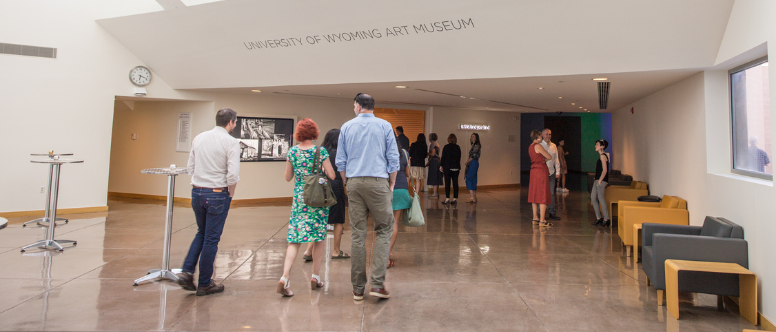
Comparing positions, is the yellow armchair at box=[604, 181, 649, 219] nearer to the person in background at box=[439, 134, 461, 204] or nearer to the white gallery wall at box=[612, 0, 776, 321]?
the white gallery wall at box=[612, 0, 776, 321]

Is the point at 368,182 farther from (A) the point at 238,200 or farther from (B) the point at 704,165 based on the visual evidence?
(A) the point at 238,200

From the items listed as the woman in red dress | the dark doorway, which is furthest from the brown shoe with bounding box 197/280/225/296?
the dark doorway

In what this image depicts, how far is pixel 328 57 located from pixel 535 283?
15.0 ft

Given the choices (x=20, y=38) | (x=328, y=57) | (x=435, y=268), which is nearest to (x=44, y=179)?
(x=20, y=38)

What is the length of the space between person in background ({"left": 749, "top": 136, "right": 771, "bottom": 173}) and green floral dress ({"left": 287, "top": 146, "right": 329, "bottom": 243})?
3.80 m

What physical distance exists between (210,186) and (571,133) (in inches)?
786

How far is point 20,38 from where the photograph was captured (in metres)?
7.34

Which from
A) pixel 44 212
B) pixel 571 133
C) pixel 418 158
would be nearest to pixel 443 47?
pixel 418 158

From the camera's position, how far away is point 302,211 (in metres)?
3.63

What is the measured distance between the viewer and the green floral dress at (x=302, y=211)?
142 inches

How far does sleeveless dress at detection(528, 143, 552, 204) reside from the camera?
6965 millimetres

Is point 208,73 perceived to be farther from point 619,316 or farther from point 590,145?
point 590,145

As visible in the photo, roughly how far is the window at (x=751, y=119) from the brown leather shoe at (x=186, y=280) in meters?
4.90

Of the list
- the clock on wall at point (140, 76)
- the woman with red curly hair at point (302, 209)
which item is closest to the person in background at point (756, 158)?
the woman with red curly hair at point (302, 209)
